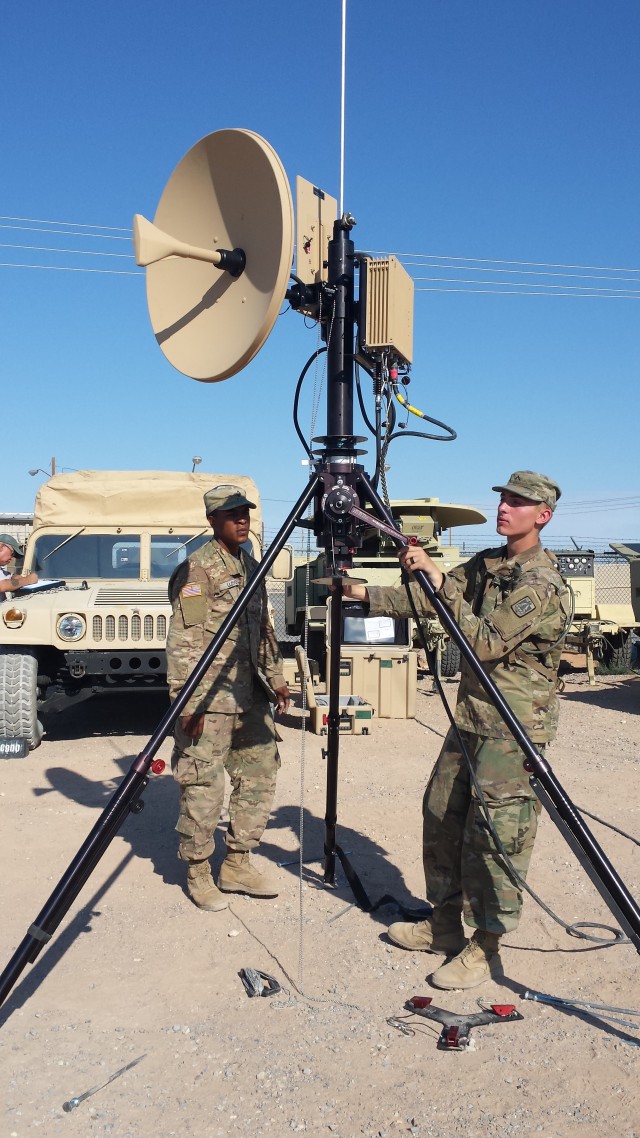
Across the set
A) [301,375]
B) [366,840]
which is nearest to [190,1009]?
[366,840]

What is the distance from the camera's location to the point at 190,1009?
122 inches

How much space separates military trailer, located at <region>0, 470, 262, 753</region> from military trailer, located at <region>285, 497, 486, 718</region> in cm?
125

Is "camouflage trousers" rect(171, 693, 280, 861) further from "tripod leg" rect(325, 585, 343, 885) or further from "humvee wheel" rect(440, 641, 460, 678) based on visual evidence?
"humvee wheel" rect(440, 641, 460, 678)

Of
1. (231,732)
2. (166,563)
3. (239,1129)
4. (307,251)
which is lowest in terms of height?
Answer: (239,1129)

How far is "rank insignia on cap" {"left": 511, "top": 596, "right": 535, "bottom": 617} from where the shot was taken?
3.07 meters

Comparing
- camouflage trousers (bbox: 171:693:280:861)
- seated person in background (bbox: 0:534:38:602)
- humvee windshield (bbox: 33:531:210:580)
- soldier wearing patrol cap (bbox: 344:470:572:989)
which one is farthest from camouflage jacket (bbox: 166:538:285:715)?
humvee windshield (bbox: 33:531:210:580)

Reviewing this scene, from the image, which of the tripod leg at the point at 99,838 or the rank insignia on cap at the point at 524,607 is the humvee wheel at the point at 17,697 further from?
the rank insignia on cap at the point at 524,607

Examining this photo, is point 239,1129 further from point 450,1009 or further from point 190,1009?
point 450,1009

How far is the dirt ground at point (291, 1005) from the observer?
2.51 meters

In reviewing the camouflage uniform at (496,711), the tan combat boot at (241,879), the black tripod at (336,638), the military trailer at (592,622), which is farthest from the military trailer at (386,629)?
the military trailer at (592,622)

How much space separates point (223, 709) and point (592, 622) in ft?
28.8

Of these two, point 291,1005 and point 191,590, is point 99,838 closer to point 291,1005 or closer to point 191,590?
point 291,1005

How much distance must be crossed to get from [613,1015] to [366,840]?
80.1 inches

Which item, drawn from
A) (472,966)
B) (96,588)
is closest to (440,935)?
(472,966)
